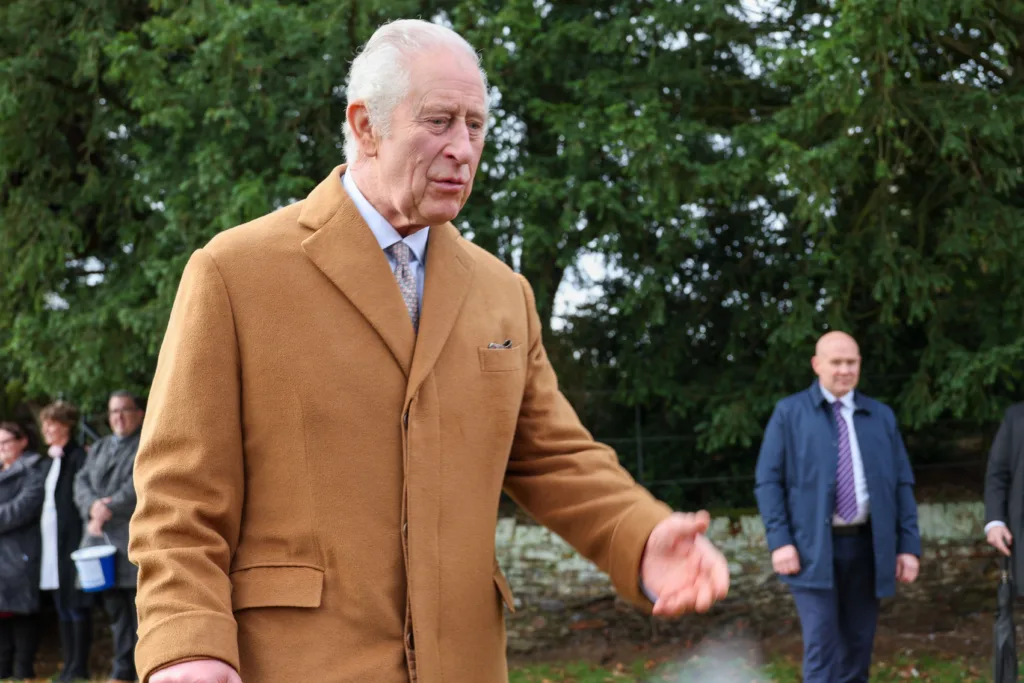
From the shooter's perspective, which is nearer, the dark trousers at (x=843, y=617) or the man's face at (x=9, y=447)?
the dark trousers at (x=843, y=617)

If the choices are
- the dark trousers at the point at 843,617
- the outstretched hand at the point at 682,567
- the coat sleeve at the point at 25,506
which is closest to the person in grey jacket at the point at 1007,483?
the dark trousers at the point at 843,617

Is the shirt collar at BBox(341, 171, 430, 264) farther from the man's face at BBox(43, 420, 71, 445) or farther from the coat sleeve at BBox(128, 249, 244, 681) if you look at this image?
the man's face at BBox(43, 420, 71, 445)

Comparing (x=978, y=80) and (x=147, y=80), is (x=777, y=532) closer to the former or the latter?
(x=978, y=80)

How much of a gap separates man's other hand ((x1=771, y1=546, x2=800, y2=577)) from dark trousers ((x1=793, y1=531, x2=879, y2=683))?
145mm

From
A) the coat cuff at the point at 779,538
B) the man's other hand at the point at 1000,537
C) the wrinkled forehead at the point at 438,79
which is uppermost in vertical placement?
A: the wrinkled forehead at the point at 438,79

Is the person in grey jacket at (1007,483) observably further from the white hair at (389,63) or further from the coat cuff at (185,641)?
the coat cuff at (185,641)

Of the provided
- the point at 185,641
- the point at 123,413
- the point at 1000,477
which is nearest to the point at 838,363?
the point at 1000,477

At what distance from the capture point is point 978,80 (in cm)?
1020

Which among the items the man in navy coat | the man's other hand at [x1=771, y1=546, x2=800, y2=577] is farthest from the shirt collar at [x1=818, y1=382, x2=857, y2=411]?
the man's other hand at [x1=771, y1=546, x2=800, y2=577]

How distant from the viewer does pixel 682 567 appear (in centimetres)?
264

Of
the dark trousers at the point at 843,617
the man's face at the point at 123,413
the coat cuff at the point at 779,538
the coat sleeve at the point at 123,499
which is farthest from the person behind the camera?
the man's face at the point at 123,413

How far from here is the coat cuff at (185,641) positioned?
230 cm

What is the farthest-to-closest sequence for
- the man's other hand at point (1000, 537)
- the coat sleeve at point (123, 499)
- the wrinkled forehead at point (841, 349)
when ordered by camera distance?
the coat sleeve at point (123, 499) → the man's other hand at point (1000, 537) → the wrinkled forehead at point (841, 349)

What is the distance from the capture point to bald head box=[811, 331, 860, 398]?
25.0 ft
